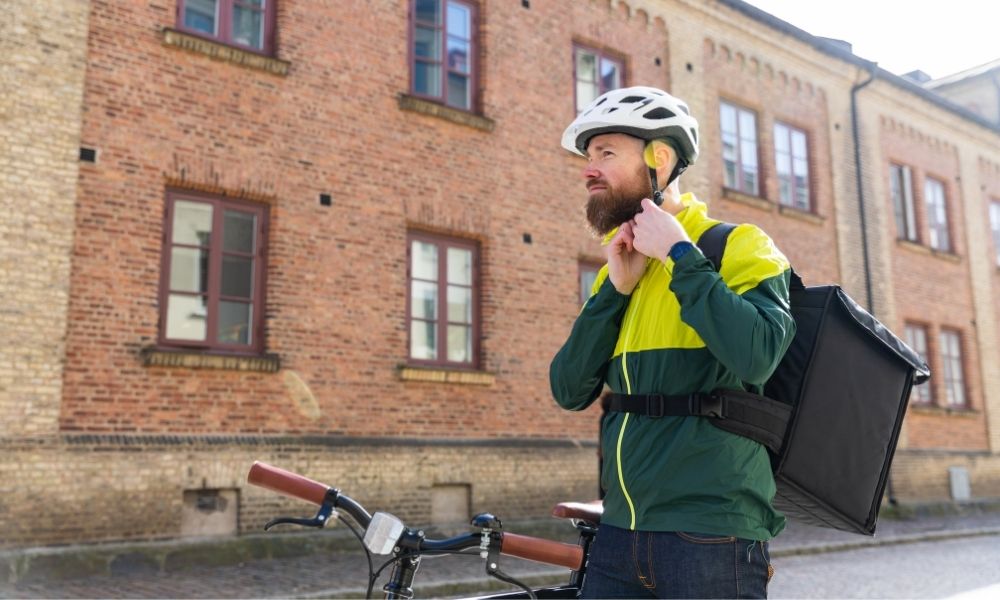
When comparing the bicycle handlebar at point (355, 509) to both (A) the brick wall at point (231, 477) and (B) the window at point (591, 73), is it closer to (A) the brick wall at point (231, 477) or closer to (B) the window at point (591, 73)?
(A) the brick wall at point (231, 477)

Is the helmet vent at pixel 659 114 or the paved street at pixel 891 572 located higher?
the helmet vent at pixel 659 114

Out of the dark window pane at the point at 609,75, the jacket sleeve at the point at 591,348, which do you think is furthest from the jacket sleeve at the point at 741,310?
the dark window pane at the point at 609,75

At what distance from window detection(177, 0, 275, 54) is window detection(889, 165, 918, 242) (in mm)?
14428

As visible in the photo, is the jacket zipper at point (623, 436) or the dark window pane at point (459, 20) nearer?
the jacket zipper at point (623, 436)

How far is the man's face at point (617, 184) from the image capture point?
239 centimetres

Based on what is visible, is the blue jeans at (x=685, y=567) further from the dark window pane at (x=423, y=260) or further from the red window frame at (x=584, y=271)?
the red window frame at (x=584, y=271)

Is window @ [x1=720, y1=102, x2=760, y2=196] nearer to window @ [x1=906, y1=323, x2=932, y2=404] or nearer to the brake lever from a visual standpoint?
window @ [x1=906, y1=323, x2=932, y2=404]

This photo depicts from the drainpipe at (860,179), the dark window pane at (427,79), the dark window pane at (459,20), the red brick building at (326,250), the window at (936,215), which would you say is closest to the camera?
the red brick building at (326,250)

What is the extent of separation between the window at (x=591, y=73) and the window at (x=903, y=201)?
854 cm

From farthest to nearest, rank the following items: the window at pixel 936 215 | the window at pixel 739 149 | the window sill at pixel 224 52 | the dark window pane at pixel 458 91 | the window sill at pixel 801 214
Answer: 1. the window at pixel 936 215
2. the window sill at pixel 801 214
3. the window at pixel 739 149
4. the dark window pane at pixel 458 91
5. the window sill at pixel 224 52

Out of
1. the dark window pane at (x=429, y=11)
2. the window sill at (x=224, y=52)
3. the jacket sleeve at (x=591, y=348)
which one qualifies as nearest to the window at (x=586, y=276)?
the dark window pane at (x=429, y=11)

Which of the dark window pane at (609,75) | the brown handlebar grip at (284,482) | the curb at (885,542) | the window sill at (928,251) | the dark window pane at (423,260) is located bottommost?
the curb at (885,542)

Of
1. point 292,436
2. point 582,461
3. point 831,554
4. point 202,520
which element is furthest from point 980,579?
point 202,520

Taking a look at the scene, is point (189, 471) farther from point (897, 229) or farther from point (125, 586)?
point (897, 229)
